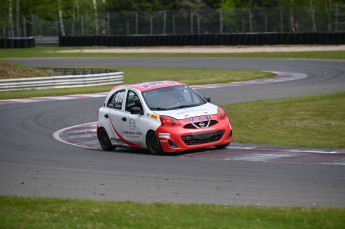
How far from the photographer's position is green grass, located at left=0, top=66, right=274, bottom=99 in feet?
104

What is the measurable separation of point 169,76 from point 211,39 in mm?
21117

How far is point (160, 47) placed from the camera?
63000 millimetres

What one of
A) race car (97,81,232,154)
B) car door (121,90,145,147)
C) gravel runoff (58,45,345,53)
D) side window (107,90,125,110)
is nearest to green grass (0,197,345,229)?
race car (97,81,232,154)

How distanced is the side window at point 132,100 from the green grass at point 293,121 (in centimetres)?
225

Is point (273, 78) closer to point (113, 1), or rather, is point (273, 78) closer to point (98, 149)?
point (98, 149)

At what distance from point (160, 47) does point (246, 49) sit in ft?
28.7

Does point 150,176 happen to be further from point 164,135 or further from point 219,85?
point 219,85

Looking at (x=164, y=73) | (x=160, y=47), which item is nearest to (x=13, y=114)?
(x=164, y=73)

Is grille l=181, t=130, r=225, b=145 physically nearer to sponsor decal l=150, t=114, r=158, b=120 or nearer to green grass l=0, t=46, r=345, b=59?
sponsor decal l=150, t=114, r=158, b=120

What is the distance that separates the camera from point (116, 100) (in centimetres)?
1677

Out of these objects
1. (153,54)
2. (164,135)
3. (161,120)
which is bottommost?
(153,54)

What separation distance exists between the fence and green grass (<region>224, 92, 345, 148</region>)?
31.8m

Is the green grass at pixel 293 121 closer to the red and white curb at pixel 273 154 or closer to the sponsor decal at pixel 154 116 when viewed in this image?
the red and white curb at pixel 273 154

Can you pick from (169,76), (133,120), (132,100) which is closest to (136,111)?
(133,120)
